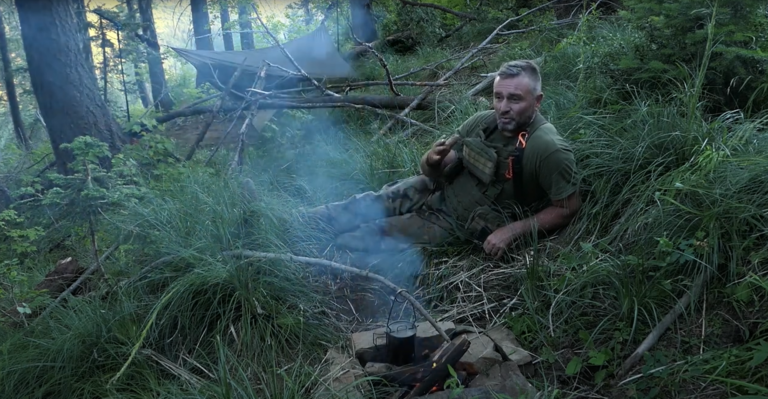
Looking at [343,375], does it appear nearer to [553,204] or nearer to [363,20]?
[553,204]

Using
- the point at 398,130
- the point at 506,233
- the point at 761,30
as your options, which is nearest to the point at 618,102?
the point at 761,30

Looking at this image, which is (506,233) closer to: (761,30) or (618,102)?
(618,102)

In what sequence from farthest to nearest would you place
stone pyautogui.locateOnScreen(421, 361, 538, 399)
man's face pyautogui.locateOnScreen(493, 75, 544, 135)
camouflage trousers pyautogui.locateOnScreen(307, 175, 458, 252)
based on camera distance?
camouflage trousers pyautogui.locateOnScreen(307, 175, 458, 252)
man's face pyautogui.locateOnScreen(493, 75, 544, 135)
stone pyautogui.locateOnScreen(421, 361, 538, 399)

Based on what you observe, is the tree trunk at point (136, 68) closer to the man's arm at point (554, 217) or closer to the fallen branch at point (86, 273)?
the fallen branch at point (86, 273)

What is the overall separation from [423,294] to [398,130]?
114 inches

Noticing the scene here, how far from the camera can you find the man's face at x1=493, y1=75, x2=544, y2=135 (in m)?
3.39

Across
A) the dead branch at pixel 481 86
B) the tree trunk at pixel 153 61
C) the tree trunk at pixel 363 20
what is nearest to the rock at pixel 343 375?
the dead branch at pixel 481 86

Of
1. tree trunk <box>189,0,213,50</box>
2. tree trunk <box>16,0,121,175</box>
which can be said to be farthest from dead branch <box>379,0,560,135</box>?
tree trunk <box>189,0,213,50</box>

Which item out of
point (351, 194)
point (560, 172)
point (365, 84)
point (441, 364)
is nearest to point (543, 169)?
point (560, 172)

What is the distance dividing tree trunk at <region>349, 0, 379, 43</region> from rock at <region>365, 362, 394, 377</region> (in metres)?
9.45

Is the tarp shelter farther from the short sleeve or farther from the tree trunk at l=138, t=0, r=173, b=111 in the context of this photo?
the short sleeve

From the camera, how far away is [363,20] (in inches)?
447

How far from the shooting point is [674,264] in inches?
104

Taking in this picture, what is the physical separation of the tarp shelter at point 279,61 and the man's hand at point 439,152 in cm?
431
